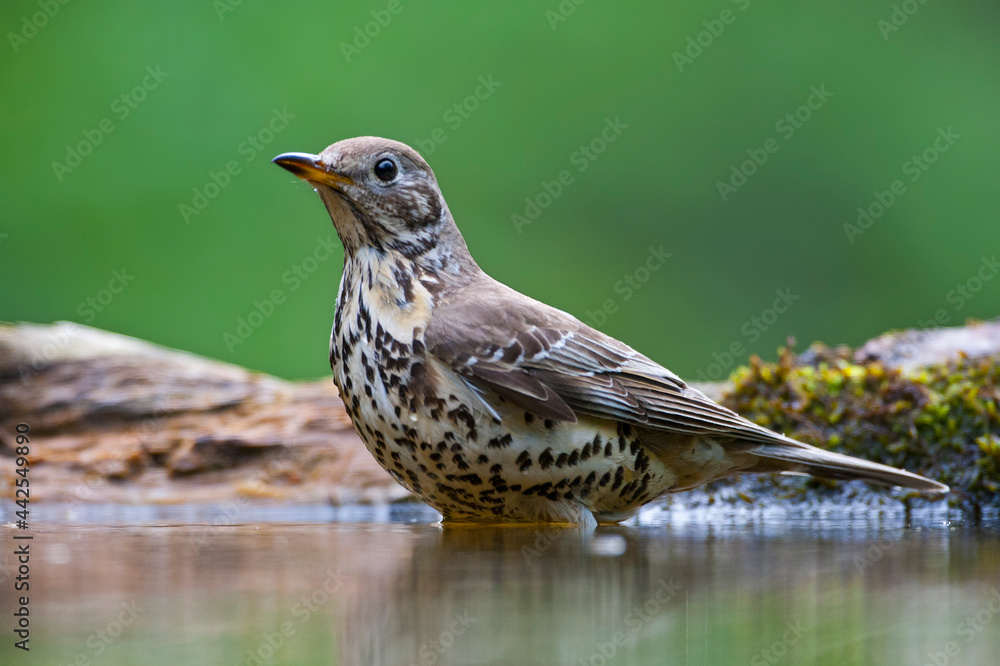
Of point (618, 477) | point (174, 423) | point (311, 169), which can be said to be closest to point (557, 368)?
point (618, 477)

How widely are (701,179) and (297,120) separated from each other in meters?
4.33

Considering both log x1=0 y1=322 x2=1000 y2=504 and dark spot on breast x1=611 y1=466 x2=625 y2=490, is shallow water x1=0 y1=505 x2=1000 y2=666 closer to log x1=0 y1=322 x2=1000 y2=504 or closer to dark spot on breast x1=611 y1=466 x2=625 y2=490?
dark spot on breast x1=611 y1=466 x2=625 y2=490

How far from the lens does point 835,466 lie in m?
4.12

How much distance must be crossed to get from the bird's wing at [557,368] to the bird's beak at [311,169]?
2.19 ft

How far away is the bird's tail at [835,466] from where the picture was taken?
4.07 meters

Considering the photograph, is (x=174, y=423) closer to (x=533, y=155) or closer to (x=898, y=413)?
(x=898, y=413)

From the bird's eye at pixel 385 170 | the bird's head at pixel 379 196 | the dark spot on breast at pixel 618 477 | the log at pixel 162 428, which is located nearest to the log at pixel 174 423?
the log at pixel 162 428

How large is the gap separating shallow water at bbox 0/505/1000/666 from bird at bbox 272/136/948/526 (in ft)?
0.78

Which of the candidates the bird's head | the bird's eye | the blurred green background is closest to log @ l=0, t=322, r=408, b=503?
the bird's head

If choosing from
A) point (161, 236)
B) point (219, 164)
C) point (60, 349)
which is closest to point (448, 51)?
point (219, 164)

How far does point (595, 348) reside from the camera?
4.05 metres

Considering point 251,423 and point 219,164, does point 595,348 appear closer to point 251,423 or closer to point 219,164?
point 251,423

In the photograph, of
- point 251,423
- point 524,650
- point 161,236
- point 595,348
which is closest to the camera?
point 524,650

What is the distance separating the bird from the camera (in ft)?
11.8
